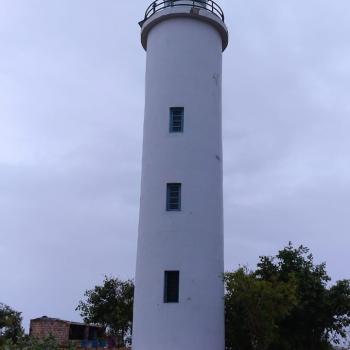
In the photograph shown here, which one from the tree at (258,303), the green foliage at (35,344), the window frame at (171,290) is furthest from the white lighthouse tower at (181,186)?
the green foliage at (35,344)

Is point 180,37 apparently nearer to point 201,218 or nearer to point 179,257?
point 201,218

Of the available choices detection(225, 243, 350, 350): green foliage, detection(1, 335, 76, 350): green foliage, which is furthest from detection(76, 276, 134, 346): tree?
detection(1, 335, 76, 350): green foliage

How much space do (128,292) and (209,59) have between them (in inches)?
785

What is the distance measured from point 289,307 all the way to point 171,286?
4755mm

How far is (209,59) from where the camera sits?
981 inches

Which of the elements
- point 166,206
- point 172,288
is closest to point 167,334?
→ point 172,288

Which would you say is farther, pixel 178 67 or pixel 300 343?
pixel 300 343

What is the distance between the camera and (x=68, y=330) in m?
41.3

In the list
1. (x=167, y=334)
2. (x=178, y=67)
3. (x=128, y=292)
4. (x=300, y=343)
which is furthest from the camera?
(x=128, y=292)

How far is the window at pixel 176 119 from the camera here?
23734mm

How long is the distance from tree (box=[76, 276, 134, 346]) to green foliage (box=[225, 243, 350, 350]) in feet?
46.6

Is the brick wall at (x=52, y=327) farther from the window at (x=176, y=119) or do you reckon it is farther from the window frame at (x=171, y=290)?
the window at (x=176, y=119)

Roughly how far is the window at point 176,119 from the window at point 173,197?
8.27 feet

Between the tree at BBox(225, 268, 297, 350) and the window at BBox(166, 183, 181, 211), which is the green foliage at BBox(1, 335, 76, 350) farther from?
the window at BBox(166, 183, 181, 211)
